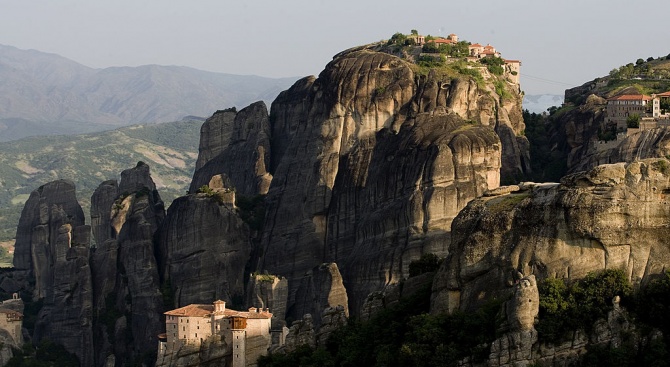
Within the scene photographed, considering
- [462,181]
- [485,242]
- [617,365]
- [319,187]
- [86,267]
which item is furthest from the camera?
[86,267]

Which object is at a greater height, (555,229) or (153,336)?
(555,229)

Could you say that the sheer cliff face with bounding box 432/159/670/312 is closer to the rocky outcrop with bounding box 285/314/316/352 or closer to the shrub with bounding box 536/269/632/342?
the shrub with bounding box 536/269/632/342

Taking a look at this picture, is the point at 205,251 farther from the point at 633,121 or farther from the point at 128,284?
the point at 633,121

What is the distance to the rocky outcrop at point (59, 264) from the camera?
396ft

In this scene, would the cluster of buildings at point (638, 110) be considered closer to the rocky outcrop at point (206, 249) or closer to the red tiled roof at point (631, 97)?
the red tiled roof at point (631, 97)

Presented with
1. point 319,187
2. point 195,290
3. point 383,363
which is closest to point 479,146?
point 319,187

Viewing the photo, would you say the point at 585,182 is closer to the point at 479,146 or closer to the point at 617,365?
the point at 617,365

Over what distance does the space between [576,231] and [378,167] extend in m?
43.0

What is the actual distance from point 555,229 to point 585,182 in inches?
77.5

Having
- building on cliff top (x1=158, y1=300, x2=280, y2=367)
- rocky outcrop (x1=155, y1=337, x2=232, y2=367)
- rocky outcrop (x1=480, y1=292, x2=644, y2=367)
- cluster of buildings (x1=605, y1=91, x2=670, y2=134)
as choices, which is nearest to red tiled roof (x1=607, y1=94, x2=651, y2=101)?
cluster of buildings (x1=605, y1=91, x2=670, y2=134)

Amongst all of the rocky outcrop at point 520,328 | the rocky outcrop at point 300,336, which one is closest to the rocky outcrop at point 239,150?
the rocky outcrop at point 300,336

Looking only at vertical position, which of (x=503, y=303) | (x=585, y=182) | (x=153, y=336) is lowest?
(x=153, y=336)

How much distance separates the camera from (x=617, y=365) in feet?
192

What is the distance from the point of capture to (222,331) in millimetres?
88812
